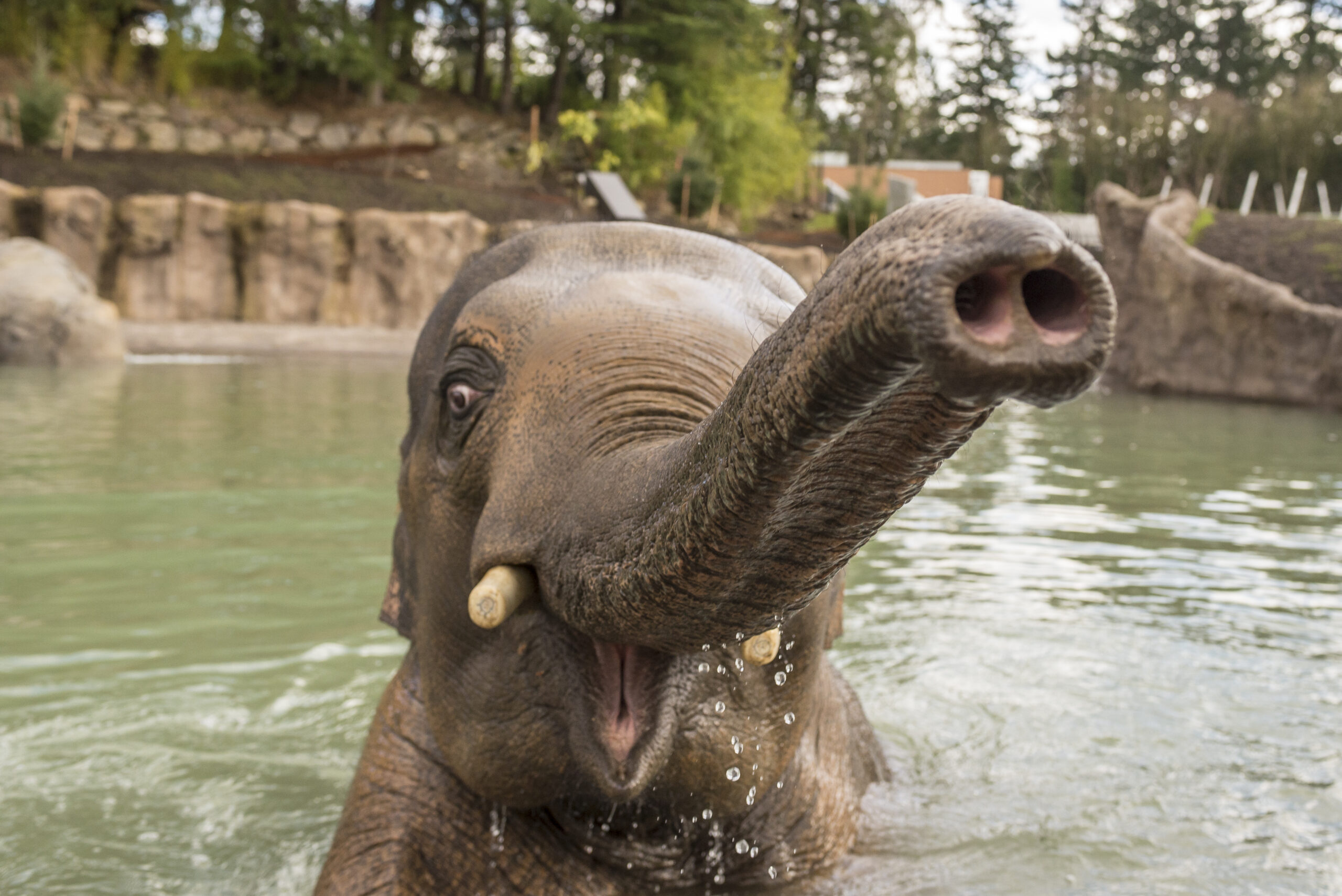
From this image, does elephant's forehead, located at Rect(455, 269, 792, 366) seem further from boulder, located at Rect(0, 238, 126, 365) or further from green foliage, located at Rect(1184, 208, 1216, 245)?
green foliage, located at Rect(1184, 208, 1216, 245)

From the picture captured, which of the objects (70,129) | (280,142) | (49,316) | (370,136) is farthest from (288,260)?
(370,136)

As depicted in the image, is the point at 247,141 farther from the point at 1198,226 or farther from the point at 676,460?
the point at 676,460

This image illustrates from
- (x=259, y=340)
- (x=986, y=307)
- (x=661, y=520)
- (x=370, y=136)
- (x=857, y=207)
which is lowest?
(x=259, y=340)

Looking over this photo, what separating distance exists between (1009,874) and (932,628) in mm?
2622

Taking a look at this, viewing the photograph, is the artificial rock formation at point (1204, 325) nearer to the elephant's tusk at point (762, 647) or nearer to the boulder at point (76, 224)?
the boulder at point (76, 224)

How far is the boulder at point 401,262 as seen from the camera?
2447 centimetres

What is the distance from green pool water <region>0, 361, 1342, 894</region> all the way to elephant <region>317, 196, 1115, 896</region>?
2.09ft

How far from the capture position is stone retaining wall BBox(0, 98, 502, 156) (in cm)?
3052

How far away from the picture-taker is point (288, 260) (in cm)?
2409

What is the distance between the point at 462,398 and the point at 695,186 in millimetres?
27633

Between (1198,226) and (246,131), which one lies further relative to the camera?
(246,131)

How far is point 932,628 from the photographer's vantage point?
19.2 feet

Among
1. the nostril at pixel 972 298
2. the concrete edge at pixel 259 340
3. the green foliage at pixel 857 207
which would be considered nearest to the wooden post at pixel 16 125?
the concrete edge at pixel 259 340

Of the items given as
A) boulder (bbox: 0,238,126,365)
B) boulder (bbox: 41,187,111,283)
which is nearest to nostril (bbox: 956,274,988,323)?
boulder (bbox: 0,238,126,365)
